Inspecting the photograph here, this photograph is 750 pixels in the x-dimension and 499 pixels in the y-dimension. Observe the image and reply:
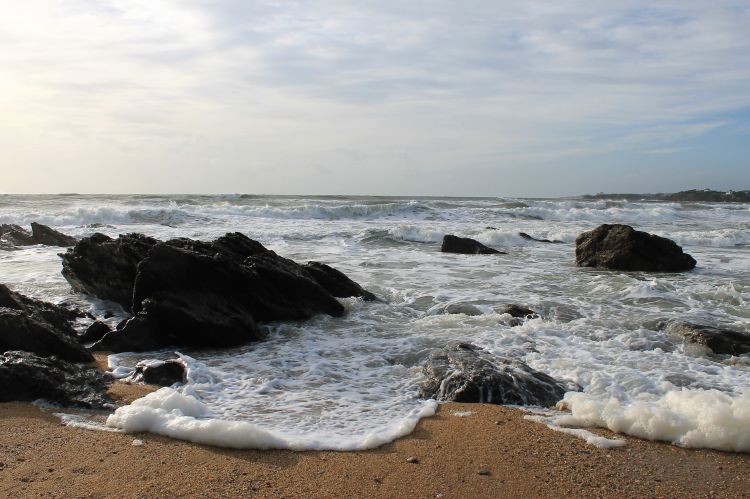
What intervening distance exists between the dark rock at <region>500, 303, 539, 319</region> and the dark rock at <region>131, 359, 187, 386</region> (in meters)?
4.94

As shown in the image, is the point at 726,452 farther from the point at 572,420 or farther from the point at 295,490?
the point at 295,490

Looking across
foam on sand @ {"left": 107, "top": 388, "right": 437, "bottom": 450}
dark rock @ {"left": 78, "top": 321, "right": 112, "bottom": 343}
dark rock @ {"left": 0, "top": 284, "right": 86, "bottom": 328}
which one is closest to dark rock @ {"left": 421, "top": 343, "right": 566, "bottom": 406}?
foam on sand @ {"left": 107, "top": 388, "right": 437, "bottom": 450}

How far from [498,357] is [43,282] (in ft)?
32.3

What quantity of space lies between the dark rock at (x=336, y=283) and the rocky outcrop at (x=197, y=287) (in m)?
0.02

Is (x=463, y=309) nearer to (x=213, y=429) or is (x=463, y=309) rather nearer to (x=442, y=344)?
(x=442, y=344)

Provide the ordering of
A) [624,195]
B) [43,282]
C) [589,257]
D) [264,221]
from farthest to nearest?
1. [624,195]
2. [264,221]
3. [589,257]
4. [43,282]

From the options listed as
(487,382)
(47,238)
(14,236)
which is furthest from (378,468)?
(14,236)

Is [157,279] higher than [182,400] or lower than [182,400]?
higher

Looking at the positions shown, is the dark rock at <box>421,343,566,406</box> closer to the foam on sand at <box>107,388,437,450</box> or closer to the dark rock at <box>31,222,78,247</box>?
the foam on sand at <box>107,388,437,450</box>

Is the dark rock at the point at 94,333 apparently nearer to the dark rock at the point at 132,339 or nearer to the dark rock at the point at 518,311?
the dark rock at the point at 132,339

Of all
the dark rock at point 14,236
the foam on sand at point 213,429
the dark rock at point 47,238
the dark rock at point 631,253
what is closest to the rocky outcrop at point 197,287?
the foam on sand at point 213,429

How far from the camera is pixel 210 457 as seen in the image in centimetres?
416

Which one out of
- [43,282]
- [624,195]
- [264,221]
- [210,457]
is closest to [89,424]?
[210,457]

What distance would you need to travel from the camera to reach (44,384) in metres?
5.32
